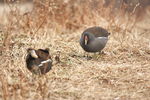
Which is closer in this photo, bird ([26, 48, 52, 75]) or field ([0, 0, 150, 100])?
field ([0, 0, 150, 100])

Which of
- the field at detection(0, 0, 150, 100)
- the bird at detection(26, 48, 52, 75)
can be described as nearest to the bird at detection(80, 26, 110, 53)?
the field at detection(0, 0, 150, 100)

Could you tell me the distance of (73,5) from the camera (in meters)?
12.1

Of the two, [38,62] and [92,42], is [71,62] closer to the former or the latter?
[92,42]

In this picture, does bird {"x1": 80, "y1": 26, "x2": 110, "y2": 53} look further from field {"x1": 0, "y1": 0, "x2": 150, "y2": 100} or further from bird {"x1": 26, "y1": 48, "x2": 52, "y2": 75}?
bird {"x1": 26, "y1": 48, "x2": 52, "y2": 75}

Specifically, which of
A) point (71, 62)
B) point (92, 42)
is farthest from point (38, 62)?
point (92, 42)

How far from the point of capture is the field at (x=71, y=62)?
5.97m

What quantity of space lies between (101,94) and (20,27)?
4.66 meters

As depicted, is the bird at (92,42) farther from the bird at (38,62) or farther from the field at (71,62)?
the bird at (38,62)

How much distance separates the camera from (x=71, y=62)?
7750mm

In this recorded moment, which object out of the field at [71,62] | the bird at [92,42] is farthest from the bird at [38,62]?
the bird at [92,42]

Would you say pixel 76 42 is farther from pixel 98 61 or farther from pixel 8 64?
pixel 8 64

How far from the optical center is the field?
235 inches

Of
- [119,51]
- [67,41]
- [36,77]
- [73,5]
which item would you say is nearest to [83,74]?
[36,77]

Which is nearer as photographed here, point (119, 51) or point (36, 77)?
point (36, 77)
